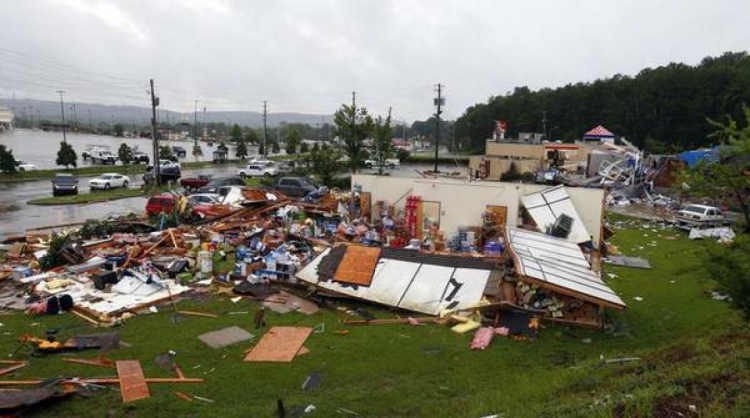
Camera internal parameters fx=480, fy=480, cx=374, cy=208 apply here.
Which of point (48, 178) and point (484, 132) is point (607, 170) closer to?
point (48, 178)

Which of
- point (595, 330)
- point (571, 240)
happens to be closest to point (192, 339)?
point (595, 330)

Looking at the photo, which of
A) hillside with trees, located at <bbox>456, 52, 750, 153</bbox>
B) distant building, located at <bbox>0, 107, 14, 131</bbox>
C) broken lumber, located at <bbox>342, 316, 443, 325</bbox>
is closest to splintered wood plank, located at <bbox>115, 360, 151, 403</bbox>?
broken lumber, located at <bbox>342, 316, 443, 325</bbox>

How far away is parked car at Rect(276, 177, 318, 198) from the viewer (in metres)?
29.9

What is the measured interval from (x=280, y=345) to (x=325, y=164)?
23.6m

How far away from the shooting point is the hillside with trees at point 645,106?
68750 mm

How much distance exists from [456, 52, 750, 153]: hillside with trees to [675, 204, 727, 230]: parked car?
34.7 meters

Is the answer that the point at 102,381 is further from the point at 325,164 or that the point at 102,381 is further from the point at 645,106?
the point at 645,106

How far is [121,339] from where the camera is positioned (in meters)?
9.96

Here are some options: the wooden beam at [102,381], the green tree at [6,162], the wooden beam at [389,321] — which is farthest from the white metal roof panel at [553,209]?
the green tree at [6,162]

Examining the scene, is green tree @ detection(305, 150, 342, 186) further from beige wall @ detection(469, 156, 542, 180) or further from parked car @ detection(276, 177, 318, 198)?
beige wall @ detection(469, 156, 542, 180)

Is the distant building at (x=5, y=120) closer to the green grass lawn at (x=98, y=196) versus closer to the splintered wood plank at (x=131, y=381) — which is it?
the green grass lawn at (x=98, y=196)

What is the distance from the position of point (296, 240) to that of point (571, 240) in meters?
9.74

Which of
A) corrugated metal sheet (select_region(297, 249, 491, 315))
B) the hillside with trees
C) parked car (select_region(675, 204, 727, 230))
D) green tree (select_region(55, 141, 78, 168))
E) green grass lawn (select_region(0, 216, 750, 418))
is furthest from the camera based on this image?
the hillside with trees

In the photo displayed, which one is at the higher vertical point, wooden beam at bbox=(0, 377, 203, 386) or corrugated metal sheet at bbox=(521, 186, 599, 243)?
corrugated metal sheet at bbox=(521, 186, 599, 243)
